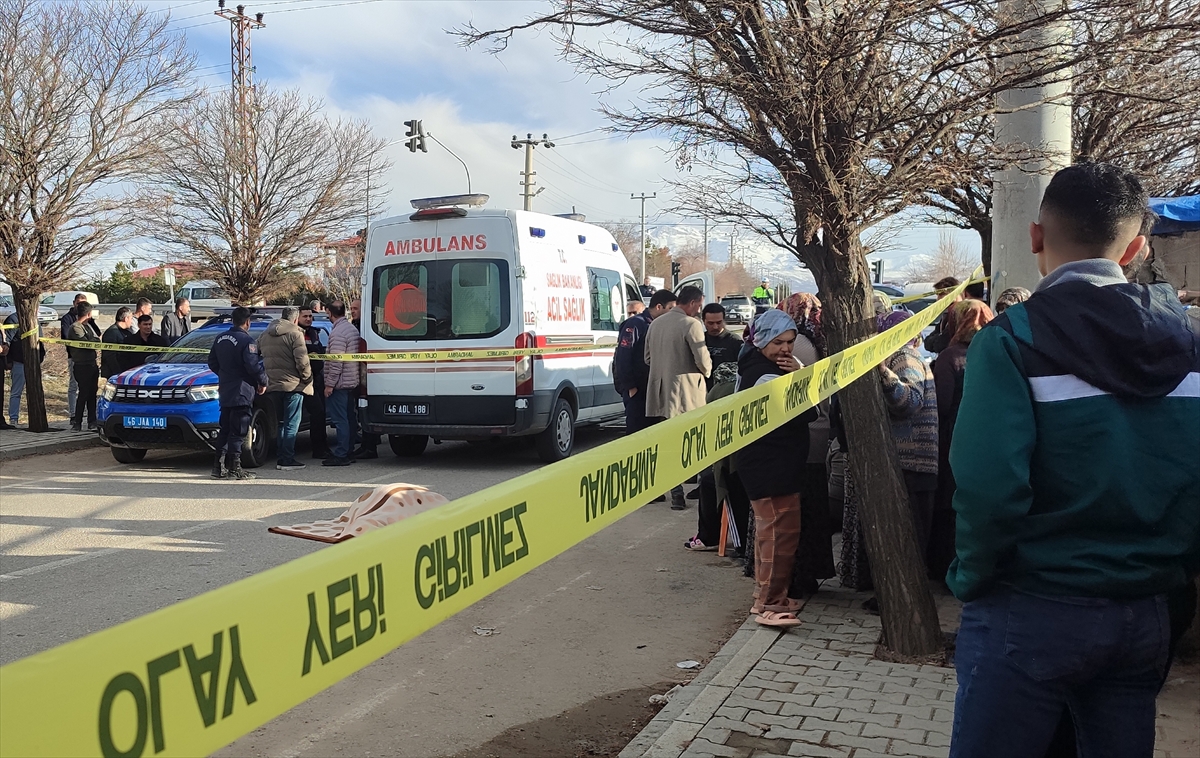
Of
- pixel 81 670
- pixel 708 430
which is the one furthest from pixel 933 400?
pixel 81 670

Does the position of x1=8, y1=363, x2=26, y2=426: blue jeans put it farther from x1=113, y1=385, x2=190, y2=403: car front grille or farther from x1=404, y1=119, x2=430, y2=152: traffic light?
x1=404, y1=119, x2=430, y2=152: traffic light

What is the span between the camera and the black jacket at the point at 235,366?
1053cm

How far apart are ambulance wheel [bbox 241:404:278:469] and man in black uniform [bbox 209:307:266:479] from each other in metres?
0.42

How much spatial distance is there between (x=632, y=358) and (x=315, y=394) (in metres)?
4.54

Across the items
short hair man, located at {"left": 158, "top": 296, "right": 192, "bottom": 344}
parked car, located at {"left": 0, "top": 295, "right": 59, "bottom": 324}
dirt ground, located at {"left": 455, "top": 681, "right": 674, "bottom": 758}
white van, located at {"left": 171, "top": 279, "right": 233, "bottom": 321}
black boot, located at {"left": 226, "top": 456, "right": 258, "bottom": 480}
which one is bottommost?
dirt ground, located at {"left": 455, "top": 681, "right": 674, "bottom": 758}

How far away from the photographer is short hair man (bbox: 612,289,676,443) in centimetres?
993

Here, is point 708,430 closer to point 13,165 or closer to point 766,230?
point 766,230

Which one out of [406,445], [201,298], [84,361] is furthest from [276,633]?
[201,298]

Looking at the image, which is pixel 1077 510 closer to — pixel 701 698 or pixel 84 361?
pixel 701 698

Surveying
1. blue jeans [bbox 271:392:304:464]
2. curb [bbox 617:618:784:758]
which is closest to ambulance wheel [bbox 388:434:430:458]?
blue jeans [bbox 271:392:304:464]

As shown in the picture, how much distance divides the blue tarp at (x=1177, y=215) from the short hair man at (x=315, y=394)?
9.02 meters

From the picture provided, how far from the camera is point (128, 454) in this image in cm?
1214

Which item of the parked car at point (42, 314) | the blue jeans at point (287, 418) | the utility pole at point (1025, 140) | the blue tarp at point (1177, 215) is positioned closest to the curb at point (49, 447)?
the blue jeans at point (287, 418)

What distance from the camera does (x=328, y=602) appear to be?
1628mm
